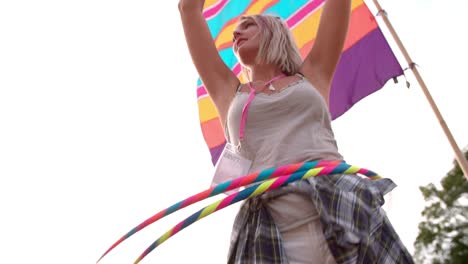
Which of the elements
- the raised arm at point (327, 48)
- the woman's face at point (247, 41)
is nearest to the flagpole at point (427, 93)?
the raised arm at point (327, 48)

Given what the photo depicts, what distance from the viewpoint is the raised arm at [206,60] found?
9.18 ft

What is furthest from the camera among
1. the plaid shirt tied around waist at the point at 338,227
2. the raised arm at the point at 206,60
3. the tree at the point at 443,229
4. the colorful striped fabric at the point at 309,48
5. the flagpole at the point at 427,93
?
the tree at the point at 443,229

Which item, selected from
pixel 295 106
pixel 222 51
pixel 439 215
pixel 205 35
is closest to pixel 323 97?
pixel 295 106

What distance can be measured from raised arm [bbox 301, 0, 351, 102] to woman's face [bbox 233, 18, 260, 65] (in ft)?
0.91

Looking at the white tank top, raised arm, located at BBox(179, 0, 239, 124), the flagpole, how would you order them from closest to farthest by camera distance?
1. the white tank top
2. raised arm, located at BBox(179, 0, 239, 124)
3. the flagpole

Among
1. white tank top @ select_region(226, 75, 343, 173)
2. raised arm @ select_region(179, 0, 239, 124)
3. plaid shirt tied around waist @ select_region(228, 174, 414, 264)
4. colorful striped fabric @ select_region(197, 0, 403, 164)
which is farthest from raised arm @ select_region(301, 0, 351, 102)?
colorful striped fabric @ select_region(197, 0, 403, 164)

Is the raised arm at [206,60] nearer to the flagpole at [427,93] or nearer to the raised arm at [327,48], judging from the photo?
the raised arm at [327,48]

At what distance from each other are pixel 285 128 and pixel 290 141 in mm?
64

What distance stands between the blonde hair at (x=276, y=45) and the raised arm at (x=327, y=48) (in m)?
0.08

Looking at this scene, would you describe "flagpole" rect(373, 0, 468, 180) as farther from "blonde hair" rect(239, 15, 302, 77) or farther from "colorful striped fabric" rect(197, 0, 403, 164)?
"blonde hair" rect(239, 15, 302, 77)

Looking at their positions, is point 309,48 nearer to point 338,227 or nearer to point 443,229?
point 338,227

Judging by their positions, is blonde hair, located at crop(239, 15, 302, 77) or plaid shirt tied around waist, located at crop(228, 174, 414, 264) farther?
blonde hair, located at crop(239, 15, 302, 77)

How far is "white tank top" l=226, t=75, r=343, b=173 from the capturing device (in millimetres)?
2422

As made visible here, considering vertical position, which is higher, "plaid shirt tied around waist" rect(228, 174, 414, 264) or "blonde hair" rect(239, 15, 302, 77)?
"blonde hair" rect(239, 15, 302, 77)
